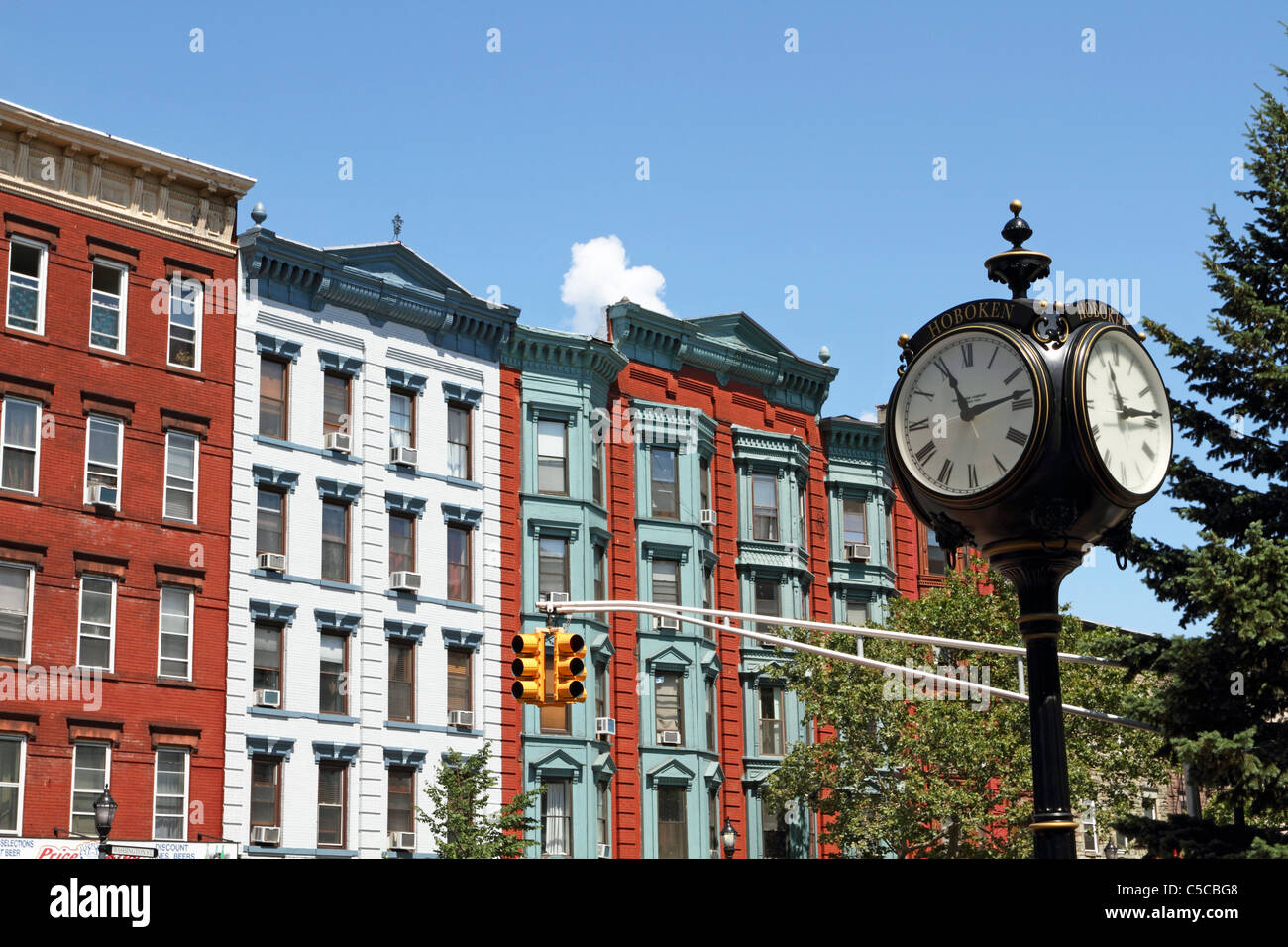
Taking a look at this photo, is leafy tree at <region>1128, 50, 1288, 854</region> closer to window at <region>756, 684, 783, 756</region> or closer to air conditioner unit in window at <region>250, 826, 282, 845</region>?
air conditioner unit in window at <region>250, 826, 282, 845</region>

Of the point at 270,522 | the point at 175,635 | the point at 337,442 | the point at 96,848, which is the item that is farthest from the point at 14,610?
the point at 337,442

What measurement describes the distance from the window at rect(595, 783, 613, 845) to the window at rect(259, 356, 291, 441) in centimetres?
1343

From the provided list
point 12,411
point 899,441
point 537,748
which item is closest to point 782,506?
point 537,748

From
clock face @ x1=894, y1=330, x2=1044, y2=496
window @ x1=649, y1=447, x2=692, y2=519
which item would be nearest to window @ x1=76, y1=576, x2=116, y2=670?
window @ x1=649, y1=447, x2=692, y2=519

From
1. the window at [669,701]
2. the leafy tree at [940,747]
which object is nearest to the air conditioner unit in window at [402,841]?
→ the window at [669,701]

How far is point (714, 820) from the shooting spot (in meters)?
47.4

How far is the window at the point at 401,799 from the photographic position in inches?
1581

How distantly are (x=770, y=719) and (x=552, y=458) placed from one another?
37.9 ft

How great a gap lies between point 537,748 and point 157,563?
39.5 ft

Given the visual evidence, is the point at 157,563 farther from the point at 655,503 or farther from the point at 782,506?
the point at 782,506

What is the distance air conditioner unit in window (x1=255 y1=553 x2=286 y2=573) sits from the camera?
3819cm

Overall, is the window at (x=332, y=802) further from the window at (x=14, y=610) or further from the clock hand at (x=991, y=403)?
the clock hand at (x=991, y=403)

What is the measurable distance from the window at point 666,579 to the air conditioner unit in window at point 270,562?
13258mm

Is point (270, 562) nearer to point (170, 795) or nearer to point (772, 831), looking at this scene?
point (170, 795)
